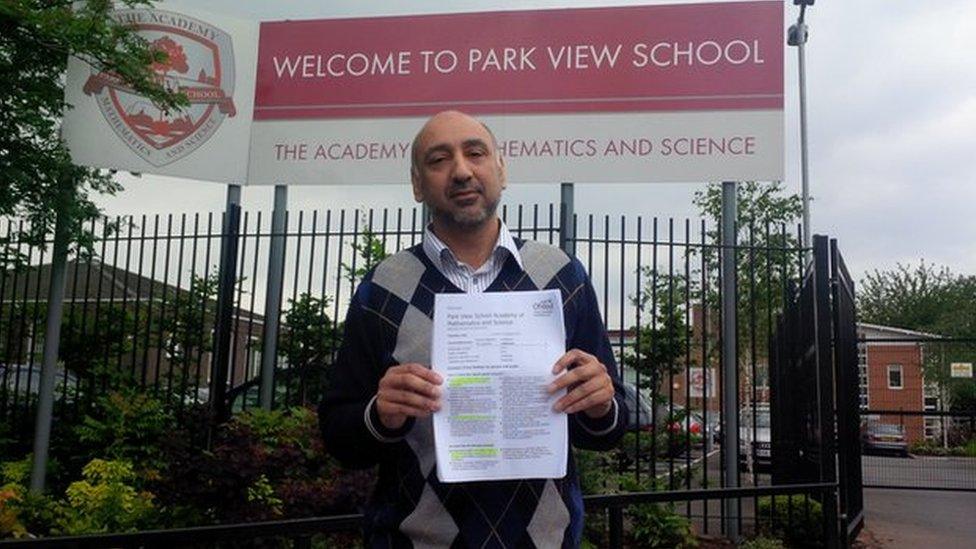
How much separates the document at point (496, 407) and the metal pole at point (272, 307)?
6.96 meters

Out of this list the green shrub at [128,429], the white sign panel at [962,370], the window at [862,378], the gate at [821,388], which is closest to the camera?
the gate at [821,388]

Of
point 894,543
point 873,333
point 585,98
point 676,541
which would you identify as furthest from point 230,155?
point 873,333

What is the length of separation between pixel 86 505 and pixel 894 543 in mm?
6818

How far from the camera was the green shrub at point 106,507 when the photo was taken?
6.19m

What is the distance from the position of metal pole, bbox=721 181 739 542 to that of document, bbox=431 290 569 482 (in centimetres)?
624

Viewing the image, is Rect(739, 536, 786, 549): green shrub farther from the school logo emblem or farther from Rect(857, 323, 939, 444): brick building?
Rect(857, 323, 939, 444): brick building

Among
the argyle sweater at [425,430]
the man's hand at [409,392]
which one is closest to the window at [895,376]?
the argyle sweater at [425,430]

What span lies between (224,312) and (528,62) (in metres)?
3.68

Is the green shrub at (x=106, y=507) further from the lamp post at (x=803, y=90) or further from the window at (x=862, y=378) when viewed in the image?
the lamp post at (x=803, y=90)

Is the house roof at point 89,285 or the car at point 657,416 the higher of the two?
the house roof at point 89,285

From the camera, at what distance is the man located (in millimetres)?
1516

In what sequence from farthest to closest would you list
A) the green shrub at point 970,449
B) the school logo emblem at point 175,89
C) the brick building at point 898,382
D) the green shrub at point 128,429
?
the brick building at point 898,382
the green shrub at point 970,449
the school logo emblem at point 175,89
the green shrub at point 128,429

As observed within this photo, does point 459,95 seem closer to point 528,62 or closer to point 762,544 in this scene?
point 528,62

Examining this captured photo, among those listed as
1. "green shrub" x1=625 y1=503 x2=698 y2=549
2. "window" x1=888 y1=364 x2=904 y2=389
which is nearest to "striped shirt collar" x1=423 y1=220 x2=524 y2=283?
"green shrub" x1=625 y1=503 x2=698 y2=549
